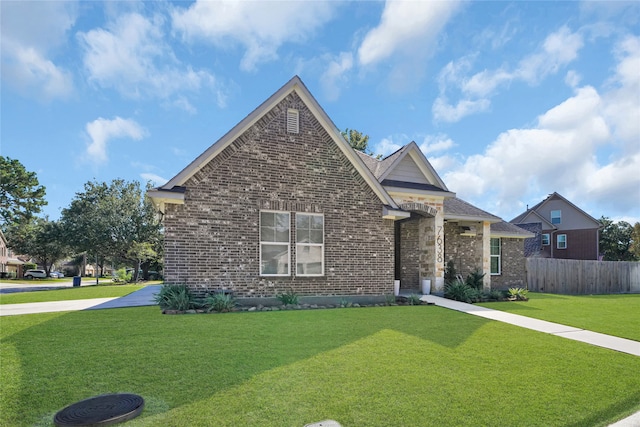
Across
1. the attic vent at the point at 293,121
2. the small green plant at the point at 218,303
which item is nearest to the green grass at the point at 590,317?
the small green plant at the point at 218,303

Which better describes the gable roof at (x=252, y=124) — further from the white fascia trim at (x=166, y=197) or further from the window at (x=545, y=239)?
the window at (x=545, y=239)

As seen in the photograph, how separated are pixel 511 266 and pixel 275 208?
48.1 ft

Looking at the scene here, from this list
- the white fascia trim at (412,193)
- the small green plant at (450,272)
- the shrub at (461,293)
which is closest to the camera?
the shrub at (461,293)

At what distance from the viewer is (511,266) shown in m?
19.4

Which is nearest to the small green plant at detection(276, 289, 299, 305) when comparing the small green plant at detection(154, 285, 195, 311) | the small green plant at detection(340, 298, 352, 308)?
the small green plant at detection(340, 298, 352, 308)

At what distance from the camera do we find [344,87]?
645 inches

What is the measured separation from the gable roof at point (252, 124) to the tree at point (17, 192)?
41.0m

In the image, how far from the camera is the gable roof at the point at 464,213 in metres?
15.8

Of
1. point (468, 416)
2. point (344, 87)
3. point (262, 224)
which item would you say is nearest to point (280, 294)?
point (262, 224)

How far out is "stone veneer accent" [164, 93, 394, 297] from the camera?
404 inches

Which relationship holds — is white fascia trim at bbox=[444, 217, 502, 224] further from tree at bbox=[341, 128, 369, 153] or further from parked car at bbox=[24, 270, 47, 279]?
parked car at bbox=[24, 270, 47, 279]

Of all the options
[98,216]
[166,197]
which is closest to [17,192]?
[98,216]

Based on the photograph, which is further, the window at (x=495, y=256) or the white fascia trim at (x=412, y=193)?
the window at (x=495, y=256)

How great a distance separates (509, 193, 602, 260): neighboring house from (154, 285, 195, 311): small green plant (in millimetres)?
32245
